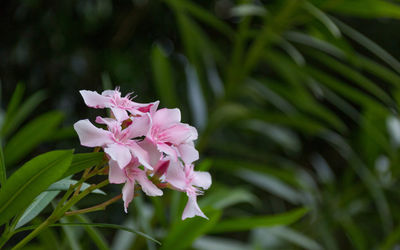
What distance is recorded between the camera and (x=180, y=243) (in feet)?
1.86

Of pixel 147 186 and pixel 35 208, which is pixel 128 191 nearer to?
pixel 147 186

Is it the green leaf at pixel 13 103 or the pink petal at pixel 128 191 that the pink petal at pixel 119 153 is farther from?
the green leaf at pixel 13 103

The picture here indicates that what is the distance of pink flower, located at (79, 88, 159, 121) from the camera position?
0.34 m

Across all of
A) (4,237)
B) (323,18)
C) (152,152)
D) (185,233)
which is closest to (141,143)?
(152,152)

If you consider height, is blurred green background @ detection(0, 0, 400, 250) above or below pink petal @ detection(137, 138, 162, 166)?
above

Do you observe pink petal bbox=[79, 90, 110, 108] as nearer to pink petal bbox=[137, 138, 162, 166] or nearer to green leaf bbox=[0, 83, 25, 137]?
pink petal bbox=[137, 138, 162, 166]

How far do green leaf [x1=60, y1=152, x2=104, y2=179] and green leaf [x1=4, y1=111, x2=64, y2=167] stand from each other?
0.28m

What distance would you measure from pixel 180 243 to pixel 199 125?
16.0 inches

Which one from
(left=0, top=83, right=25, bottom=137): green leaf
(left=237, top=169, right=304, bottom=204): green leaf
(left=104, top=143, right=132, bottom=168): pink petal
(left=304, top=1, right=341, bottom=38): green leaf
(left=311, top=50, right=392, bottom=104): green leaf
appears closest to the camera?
(left=104, top=143, right=132, bottom=168): pink petal

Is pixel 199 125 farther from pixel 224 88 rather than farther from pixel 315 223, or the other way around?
pixel 315 223

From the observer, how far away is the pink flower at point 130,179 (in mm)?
314

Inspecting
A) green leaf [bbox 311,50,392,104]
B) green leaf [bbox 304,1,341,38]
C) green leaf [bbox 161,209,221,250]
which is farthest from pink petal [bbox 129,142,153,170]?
green leaf [bbox 311,50,392,104]

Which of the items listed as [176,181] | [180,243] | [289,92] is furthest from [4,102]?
[176,181]

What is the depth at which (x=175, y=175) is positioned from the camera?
35cm
